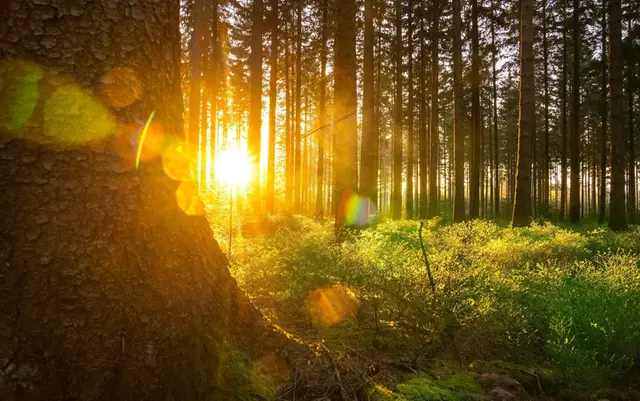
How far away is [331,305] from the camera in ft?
12.3

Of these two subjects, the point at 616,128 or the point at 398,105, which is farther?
the point at 398,105

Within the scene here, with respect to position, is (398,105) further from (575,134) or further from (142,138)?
(142,138)

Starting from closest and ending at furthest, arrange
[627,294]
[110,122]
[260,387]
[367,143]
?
[110,122] < [260,387] < [627,294] < [367,143]

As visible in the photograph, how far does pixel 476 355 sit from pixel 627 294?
6.00 feet

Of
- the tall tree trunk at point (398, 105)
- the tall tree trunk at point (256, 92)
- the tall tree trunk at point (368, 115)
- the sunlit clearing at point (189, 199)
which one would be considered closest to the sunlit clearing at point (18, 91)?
the sunlit clearing at point (189, 199)

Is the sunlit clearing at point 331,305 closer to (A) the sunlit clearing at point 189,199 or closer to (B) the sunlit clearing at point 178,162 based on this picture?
(A) the sunlit clearing at point 189,199

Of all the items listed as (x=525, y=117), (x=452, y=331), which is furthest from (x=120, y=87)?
(x=525, y=117)

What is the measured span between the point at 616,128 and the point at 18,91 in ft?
48.5

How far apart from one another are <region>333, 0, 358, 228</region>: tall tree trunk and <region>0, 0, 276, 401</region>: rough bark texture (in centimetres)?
740

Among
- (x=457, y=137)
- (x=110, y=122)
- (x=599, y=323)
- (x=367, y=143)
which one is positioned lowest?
(x=599, y=323)

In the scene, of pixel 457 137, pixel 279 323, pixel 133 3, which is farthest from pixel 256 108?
pixel 133 3

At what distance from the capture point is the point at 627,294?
11.0 feet

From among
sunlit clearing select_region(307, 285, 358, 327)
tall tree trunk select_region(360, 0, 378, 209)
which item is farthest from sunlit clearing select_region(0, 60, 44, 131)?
tall tree trunk select_region(360, 0, 378, 209)

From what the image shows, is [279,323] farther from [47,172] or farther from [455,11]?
[455,11]
